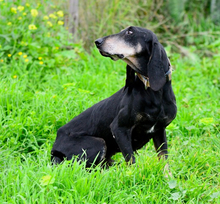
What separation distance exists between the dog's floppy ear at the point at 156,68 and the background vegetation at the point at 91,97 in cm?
60

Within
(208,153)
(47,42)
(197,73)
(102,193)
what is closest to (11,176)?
(102,193)

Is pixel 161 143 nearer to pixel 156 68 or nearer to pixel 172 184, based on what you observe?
pixel 172 184

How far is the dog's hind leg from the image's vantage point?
3373mm

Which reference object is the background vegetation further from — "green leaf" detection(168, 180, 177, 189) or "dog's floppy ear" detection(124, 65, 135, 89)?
"dog's floppy ear" detection(124, 65, 135, 89)

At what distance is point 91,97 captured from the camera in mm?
4730

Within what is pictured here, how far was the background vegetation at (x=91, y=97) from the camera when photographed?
2764 millimetres

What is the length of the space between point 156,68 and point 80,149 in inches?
40.4

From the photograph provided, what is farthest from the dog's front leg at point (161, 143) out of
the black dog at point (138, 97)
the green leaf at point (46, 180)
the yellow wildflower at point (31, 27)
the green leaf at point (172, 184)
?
the yellow wildflower at point (31, 27)

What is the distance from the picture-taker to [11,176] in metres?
2.85

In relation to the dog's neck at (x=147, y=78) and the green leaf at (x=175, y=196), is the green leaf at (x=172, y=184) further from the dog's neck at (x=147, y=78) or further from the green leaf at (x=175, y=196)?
the dog's neck at (x=147, y=78)

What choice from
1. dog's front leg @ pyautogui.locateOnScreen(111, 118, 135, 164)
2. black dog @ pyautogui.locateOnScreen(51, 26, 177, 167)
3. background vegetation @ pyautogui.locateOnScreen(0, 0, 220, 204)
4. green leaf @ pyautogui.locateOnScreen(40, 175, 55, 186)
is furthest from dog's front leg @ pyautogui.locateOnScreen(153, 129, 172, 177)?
green leaf @ pyautogui.locateOnScreen(40, 175, 55, 186)

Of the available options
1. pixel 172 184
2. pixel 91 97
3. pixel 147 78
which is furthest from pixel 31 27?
pixel 172 184

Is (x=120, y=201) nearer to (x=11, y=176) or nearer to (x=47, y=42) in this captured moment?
(x=11, y=176)

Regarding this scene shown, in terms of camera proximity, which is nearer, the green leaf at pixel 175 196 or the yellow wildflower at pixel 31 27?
the green leaf at pixel 175 196
